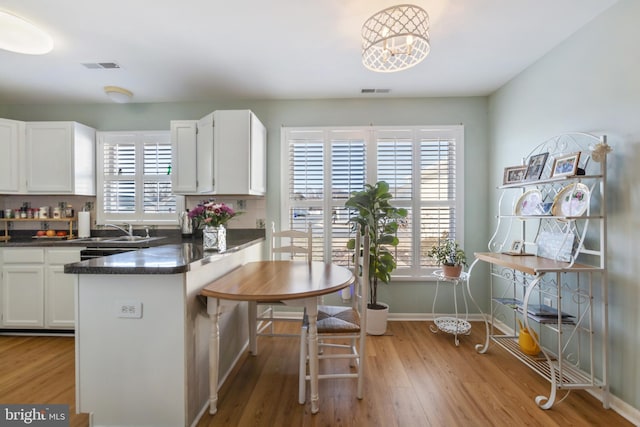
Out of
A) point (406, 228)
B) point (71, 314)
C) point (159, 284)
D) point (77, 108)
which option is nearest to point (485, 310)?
point (406, 228)

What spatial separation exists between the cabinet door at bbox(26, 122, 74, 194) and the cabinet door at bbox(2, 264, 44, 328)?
888mm

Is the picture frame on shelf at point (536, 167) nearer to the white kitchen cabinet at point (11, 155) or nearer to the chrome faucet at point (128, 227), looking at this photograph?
the chrome faucet at point (128, 227)

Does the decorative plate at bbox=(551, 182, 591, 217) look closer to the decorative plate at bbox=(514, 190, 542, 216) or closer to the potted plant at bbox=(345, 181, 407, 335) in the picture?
the decorative plate at bbox=(514, 190, 542, 216)

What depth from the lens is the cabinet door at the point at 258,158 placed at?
2977mm

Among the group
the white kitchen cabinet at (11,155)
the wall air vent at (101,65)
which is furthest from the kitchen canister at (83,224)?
the wall air vent at (101,65)

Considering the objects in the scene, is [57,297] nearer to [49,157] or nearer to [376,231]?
[49,157]

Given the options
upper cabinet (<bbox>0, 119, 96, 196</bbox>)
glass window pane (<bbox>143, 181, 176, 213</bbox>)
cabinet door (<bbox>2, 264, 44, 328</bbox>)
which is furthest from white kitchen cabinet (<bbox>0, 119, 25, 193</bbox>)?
glass window pane (<bbox>143, 181, 176, 213</bbox>)

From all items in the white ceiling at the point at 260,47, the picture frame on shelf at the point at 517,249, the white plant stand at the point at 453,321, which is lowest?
the white plant stand at the point at 453,321

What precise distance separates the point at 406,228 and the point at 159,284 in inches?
102

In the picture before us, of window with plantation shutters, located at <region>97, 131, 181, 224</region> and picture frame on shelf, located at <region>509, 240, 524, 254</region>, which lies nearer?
picture frame on shelf, located at <region>509, 240, 524, 254</region>

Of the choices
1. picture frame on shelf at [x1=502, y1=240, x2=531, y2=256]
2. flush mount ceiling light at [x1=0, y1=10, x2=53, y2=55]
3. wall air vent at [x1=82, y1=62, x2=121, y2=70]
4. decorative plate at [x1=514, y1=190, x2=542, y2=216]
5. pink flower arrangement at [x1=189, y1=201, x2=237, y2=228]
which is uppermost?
wall air vent at [x1=82, y1=62, x2=121, y2=70]

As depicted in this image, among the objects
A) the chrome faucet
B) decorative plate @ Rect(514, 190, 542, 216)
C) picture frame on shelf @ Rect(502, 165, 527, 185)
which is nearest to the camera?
decorative plate @ Rect(514, 190, 542, 216)

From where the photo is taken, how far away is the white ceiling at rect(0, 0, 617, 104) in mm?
1876

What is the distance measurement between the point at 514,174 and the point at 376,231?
1320 millimetres
